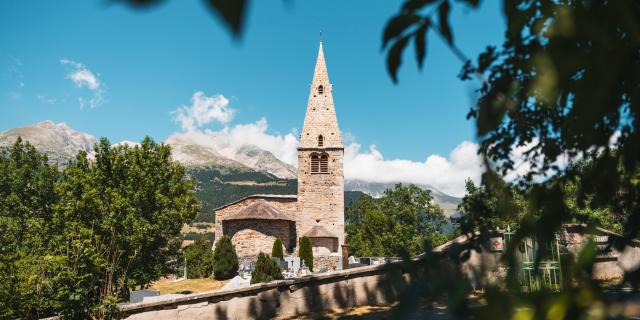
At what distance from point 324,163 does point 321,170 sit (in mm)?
693

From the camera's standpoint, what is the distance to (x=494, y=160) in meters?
3.61

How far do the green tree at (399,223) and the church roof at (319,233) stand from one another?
53.5 feet

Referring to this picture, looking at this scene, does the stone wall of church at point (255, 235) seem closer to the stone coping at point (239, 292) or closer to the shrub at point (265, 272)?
the shrub at point (265, 272)

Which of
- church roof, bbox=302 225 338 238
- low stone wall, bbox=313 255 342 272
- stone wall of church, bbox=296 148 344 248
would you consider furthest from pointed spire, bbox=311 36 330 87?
low stone wall, bbox=313 255 342 272

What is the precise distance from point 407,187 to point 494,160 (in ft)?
161

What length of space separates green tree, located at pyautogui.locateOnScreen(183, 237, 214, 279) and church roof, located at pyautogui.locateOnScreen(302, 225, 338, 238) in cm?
799

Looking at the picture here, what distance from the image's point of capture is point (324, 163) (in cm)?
3488

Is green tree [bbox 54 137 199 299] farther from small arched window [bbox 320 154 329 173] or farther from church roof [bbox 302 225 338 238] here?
small arched window [bbox 320 154 329 173]

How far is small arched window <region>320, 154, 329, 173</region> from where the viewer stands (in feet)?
114

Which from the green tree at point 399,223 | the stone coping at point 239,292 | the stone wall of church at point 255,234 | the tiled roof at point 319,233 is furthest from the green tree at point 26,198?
the green tree at point 399,223

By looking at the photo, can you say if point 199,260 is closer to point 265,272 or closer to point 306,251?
point 306,251

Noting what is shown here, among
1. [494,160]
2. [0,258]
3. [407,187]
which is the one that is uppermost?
[407,187]

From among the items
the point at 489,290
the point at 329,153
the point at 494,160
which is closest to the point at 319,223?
the point at 329,153

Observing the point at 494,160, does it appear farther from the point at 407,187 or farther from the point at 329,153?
the point at 407,187
